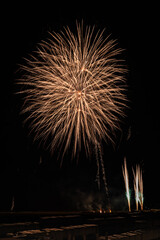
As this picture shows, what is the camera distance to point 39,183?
41562 millimetres

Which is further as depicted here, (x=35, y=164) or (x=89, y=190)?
(x=89, y=190)

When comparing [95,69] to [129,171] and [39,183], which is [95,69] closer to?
[39,183]

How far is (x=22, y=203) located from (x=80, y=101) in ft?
69.9

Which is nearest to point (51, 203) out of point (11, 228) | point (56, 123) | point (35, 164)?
point (35, 164)

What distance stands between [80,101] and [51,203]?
2581 cm

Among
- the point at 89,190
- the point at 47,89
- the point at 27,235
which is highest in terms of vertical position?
the point at 47,89

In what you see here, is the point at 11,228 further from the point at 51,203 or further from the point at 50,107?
the point at 51,203

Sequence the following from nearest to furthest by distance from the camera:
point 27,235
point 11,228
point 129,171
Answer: point 27,235 → point 11,228 → point 129,171

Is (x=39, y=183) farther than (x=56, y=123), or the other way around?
(x=39, y=183)

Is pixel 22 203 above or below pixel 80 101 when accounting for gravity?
below

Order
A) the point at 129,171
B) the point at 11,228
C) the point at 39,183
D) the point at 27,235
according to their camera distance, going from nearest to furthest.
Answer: the point at 27,235 → the point at 11,228 → the point at 39,183 → the point at 129,171

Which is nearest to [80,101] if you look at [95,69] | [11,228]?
[95,69]

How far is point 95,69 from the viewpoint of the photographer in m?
18.4

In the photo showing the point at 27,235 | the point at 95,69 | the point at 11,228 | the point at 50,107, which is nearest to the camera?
the point at 27,235
